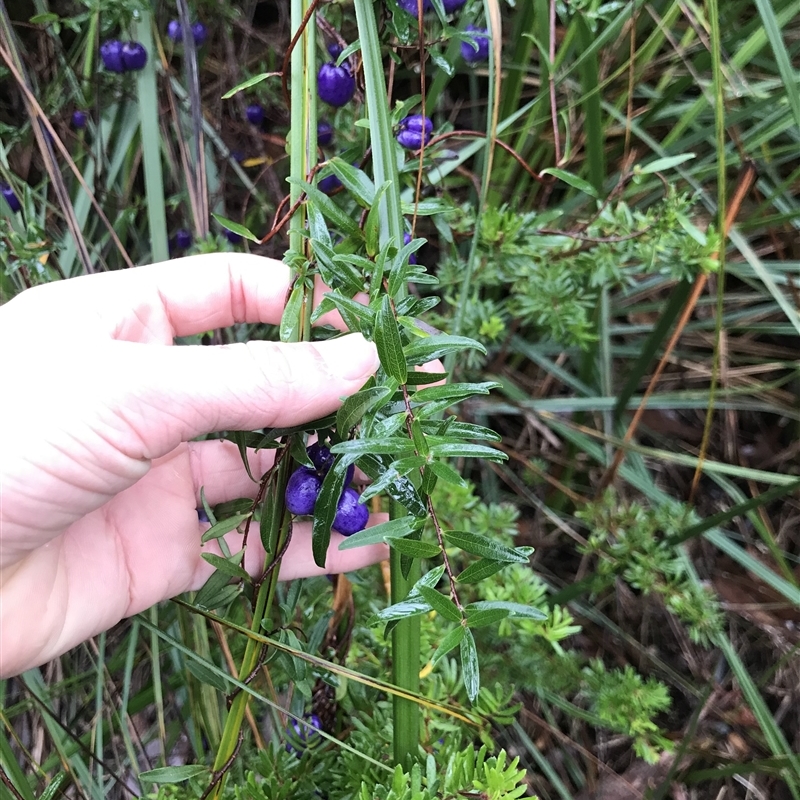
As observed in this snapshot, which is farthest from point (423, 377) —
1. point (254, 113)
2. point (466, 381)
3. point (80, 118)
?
point (80, 118)

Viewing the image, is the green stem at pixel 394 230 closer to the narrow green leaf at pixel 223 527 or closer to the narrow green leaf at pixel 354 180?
the narrow green leaf at pixel 354 180

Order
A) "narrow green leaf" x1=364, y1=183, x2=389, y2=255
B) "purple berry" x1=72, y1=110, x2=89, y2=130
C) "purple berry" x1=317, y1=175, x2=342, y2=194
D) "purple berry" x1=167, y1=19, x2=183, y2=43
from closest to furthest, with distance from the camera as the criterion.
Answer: "narrow green leaf" x1=364, y1=183, x2=389, y2=255 → "purple berry" x1=317, y1=175, x2=342, y2=194 → "purple berry" x1=167, y1=19, x2=183, y2=43 → "purple berry" x1=72, y1=110, x2=89, y2=130

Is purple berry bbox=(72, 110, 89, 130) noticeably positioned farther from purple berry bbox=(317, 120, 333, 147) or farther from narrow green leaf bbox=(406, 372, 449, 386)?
narrow green leaf bbox=(406, 372, 449, 386)

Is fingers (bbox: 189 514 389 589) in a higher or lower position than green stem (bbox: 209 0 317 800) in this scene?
lower

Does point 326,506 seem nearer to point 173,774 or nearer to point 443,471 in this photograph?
point 443,471

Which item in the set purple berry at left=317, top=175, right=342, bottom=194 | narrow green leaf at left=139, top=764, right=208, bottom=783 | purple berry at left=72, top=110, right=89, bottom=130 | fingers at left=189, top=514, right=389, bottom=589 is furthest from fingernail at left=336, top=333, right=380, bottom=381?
purple berry at left=72, top=110, right=89, bottom=130

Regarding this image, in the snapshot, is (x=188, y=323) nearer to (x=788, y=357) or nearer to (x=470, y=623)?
(x=470, y=623)
